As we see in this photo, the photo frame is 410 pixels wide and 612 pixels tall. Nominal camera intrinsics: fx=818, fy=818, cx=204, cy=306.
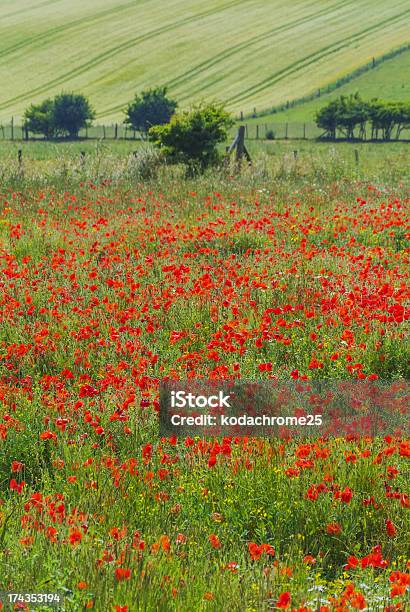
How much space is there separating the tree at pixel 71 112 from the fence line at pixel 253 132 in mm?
1485

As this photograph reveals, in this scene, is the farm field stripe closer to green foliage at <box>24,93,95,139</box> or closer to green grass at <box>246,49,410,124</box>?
green foliage at <box>24,93,95,139</box>

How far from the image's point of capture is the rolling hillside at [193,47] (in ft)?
268

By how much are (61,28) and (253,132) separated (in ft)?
124

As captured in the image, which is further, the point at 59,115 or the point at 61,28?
the point at 61,28

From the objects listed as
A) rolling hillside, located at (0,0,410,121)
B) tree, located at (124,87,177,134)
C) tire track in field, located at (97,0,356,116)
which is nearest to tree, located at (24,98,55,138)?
rolling hillside, located at (0,0,410,121)

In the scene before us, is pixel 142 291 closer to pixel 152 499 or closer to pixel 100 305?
pixel 100 305

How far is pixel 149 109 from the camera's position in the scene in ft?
239

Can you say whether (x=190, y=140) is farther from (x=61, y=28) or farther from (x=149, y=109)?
(x=61, y=28)

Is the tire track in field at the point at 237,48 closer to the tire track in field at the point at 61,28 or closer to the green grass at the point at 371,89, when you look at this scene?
the green grass at the point at 371,89

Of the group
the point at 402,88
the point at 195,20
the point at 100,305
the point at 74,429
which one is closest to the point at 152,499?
the point at 74,429

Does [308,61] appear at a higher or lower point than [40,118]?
higher

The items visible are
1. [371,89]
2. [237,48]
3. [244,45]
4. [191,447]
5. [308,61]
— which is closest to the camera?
[191,447]

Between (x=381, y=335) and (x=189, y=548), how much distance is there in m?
3.14

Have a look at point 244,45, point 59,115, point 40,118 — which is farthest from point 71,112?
point 244,45
